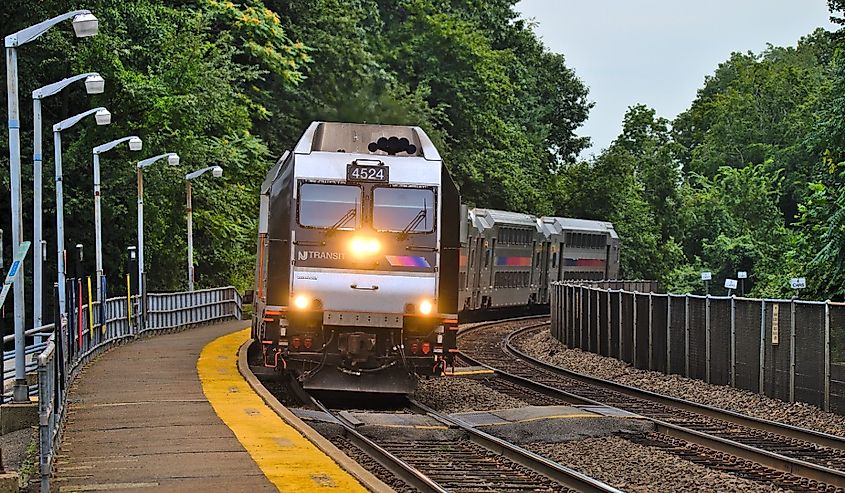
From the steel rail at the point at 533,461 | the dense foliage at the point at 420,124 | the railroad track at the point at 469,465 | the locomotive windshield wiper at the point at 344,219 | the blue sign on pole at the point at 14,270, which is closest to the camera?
the steel rail at the point at 533,461

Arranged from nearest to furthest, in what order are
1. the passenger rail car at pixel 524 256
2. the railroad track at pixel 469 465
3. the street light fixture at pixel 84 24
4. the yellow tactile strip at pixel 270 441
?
the yellow tactile strip at pixel 270 441 < the railroad track at pixel 469 465 < the street light fixture at pixel 84 24 < the passenger rail car at pixel 524 256

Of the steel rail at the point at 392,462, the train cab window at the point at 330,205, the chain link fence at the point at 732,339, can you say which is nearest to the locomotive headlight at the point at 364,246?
the train cab window at the point at 330,205

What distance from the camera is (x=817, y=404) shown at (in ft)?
65.8

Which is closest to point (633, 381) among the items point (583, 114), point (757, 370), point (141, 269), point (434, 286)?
point (757, 370)

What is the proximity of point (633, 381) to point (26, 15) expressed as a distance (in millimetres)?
24497

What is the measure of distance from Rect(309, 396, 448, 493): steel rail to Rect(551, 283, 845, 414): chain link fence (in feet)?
23.2

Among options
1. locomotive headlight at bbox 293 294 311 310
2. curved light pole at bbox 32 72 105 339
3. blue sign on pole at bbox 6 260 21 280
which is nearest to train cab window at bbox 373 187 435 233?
locomotive headlight at bbox 293 294 311 310

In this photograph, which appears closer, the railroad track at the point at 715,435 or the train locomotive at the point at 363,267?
the railroad track at the point at 715,435

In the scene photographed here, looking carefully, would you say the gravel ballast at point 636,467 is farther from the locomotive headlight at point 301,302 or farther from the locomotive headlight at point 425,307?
the locomotive headlight at point 301,302

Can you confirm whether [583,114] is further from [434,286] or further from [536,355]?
[434,286]

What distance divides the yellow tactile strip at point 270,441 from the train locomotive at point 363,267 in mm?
1178

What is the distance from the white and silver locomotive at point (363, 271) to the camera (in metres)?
19.4

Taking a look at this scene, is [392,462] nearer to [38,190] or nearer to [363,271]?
[363,271]

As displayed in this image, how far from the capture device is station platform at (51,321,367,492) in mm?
12102
